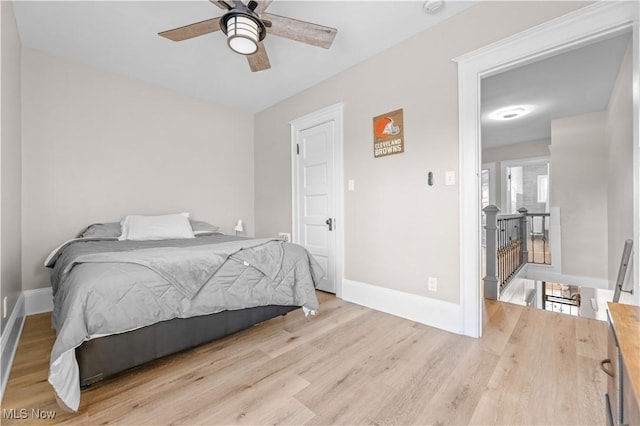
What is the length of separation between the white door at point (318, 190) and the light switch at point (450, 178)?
122 centimetres

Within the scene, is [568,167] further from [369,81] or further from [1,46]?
[1,46]

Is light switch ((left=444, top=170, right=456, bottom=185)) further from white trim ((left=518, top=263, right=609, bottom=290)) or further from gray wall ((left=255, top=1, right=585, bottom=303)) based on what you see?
white trim ((left=518, top=263, right=609, bottom=290))

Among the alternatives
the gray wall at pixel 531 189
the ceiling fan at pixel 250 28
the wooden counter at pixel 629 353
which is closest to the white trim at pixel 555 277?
the gray wall at pixel 531 189

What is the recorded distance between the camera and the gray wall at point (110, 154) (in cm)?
272

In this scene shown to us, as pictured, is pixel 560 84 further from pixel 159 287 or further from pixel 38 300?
pixel 38 300

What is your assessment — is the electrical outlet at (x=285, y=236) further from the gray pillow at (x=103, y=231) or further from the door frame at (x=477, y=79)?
the door frame at (x=477, y=79)

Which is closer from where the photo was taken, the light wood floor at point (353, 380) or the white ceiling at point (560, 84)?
the light wood floor at point (353, 380)

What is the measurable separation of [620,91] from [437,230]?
8.58 feet

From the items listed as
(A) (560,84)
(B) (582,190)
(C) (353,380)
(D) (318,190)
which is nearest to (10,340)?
(C) (353,380)

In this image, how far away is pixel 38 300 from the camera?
2688 mm

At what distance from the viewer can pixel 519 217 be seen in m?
4.87

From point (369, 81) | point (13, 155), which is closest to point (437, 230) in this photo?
point (369, 81)

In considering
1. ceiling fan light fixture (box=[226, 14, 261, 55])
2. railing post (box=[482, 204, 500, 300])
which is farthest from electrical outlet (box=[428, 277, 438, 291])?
ceiling fan light fixture (box=[226, 14, 261, 55])

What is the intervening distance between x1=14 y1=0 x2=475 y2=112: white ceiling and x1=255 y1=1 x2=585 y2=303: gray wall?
0.17 m
